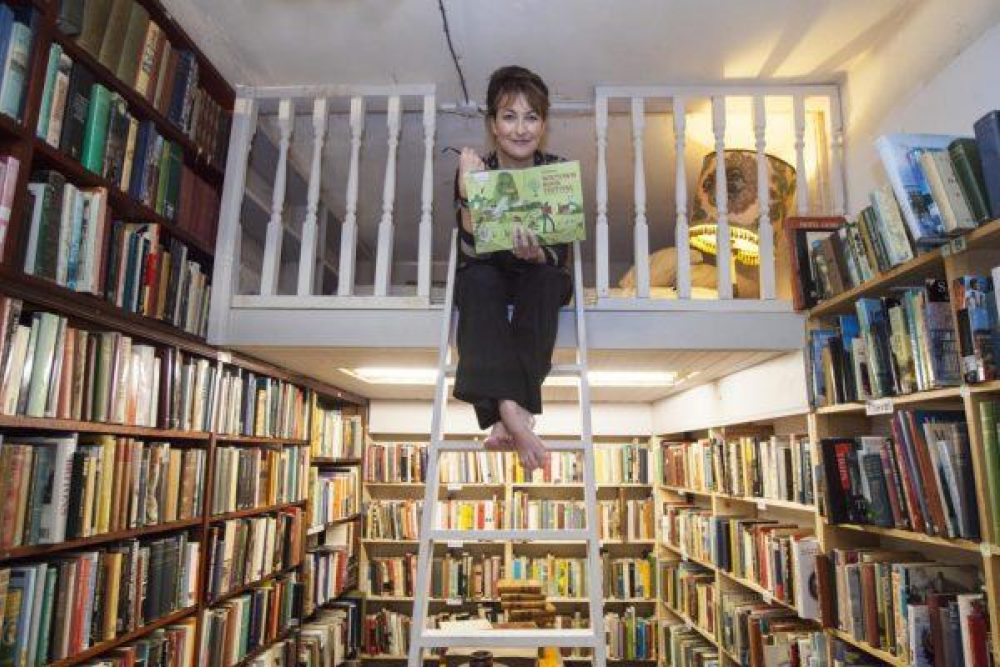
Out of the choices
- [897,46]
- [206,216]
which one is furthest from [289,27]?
[897,46]

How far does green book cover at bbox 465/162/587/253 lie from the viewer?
1.73m

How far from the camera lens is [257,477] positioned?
2.79m

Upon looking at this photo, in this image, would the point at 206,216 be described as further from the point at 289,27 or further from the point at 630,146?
the point at 630,146

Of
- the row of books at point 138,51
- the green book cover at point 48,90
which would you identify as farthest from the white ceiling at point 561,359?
the green book cover at point 48,90

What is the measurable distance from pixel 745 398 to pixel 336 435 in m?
2.37

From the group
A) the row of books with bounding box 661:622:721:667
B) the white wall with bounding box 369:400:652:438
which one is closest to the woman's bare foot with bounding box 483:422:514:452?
the row of books with bounding box 661:622:721:667

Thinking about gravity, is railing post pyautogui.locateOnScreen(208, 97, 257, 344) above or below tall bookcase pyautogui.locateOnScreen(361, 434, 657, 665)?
above

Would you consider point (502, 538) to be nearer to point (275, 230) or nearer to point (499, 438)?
point (499, 438)

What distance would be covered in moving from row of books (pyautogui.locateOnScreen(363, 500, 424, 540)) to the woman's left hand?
3.04 m

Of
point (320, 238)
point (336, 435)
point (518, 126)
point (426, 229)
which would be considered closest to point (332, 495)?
point (336, 435)

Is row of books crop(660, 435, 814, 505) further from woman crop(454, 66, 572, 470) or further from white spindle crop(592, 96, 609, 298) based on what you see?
woman crop(454, 66, 572, 470)

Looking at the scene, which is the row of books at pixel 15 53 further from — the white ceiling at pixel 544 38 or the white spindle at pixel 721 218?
the white spindle at pixel 721 218

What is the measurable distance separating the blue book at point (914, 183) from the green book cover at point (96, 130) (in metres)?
2.05

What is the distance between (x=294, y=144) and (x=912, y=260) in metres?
2.71
